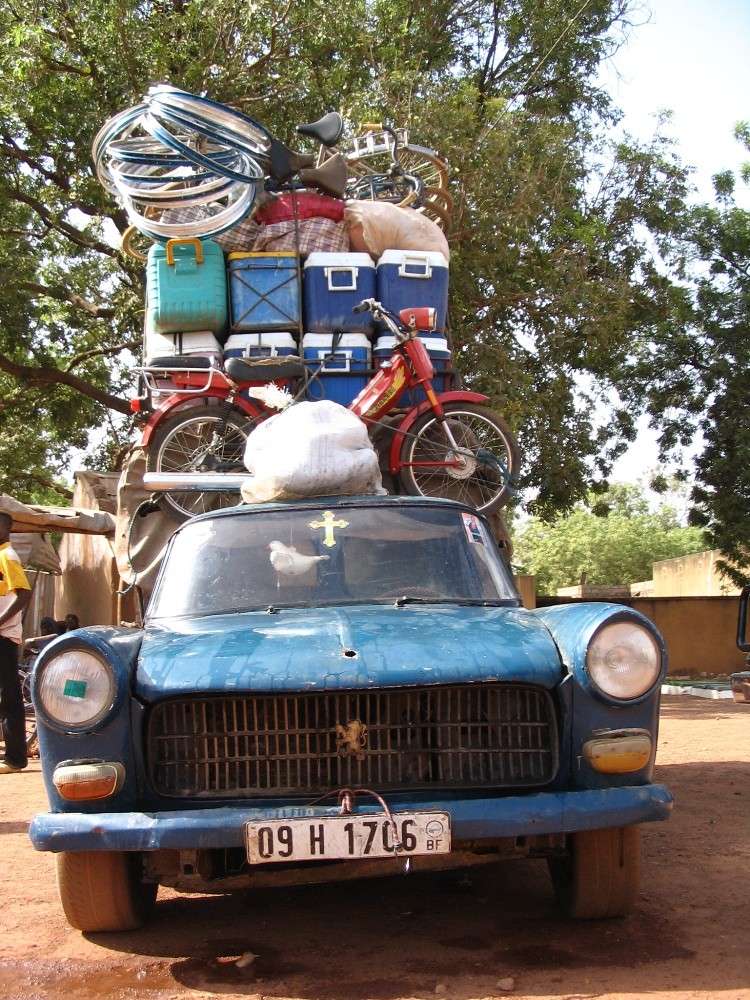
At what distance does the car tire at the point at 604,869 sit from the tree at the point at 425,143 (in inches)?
381

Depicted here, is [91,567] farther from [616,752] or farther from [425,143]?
[616,752]

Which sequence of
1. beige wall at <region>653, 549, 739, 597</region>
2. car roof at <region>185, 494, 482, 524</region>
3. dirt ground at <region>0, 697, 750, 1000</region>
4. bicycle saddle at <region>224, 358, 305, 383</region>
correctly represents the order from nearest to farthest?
dirt ground at <region>0, 697, 750, 1000</region> → car roof at <region>185, 494, 482, 524</region> → bicycle saddle at <region>224, 358, 305, 383</region> → beige wall at <region>653, 549, 739, 597</region>

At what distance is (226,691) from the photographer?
372cm

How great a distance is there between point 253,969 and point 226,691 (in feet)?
2.79

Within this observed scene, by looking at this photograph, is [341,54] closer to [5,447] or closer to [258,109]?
[258,109]

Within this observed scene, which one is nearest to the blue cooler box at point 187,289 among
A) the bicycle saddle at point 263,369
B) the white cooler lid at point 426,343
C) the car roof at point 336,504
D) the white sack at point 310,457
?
the bicycle saddle at point 263,369

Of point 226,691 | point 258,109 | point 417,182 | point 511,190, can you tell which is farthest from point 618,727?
point 258,109

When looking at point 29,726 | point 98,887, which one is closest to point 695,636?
point 29,726

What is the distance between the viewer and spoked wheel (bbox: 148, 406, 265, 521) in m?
7.05

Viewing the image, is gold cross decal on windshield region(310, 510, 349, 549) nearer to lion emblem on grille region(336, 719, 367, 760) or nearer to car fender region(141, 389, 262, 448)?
lion emblem on grille region(336, 719, 367, 760)

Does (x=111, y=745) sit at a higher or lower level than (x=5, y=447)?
lower

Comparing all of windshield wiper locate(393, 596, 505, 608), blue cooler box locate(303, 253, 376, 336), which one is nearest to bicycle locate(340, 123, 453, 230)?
blue cooler box locate(303, 253, 376, 336)

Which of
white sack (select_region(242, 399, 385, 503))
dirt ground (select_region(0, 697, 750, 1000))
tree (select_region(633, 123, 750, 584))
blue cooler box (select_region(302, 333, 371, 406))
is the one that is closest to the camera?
dirt ground (select_region(0, 697, 750, 1000))

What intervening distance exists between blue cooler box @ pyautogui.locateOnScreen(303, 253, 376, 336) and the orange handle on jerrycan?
2.17ft
